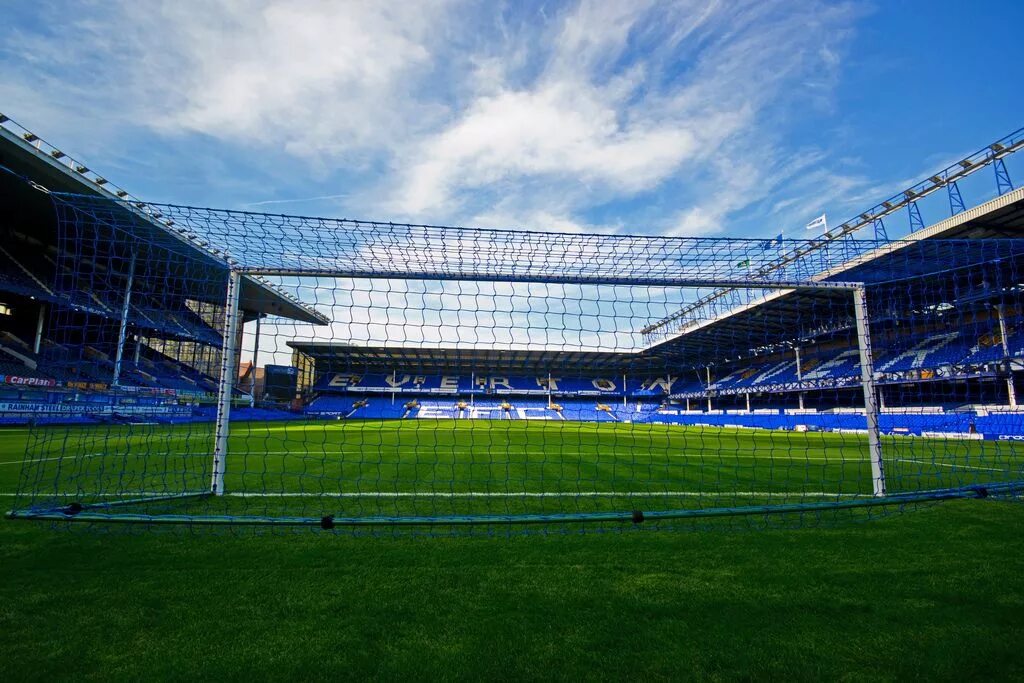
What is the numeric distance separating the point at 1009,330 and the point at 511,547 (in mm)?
21465

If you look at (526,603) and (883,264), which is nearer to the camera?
(526,603)

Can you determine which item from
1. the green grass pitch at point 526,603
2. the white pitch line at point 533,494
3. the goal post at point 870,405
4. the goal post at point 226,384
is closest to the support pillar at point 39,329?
the white pitch line at point 533,494

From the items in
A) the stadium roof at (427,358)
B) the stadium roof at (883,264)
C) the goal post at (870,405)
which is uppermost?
the stadium roof at (883,264)

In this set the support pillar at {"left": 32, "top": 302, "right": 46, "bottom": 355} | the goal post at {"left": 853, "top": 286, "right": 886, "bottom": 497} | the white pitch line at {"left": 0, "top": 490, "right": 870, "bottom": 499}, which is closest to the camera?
the goal post at {"left": 853, "top": 286, "right": 886, "bottom": 497}

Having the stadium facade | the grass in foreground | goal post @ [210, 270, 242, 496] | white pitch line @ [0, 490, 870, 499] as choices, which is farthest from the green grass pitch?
the stadium facade

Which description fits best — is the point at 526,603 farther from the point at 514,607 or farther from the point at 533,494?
the point at 533,494

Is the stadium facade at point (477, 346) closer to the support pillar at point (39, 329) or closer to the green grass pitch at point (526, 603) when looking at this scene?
the support pillar at point (39, 329)

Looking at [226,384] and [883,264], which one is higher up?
[883,264]

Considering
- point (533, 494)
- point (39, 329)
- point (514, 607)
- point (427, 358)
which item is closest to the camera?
point (514, 607)

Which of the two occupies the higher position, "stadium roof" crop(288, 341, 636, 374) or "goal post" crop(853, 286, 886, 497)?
"stadium roof" crop(288, 341, 636, 374)

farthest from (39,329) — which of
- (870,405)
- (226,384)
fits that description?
(870,405)

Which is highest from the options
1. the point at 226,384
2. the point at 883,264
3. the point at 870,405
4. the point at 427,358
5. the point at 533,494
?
the point at 883,264

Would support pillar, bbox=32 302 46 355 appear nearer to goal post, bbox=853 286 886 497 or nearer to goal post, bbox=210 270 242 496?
goal post, bbox=210 270 242 496

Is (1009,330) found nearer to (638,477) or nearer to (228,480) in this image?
(638,477)
